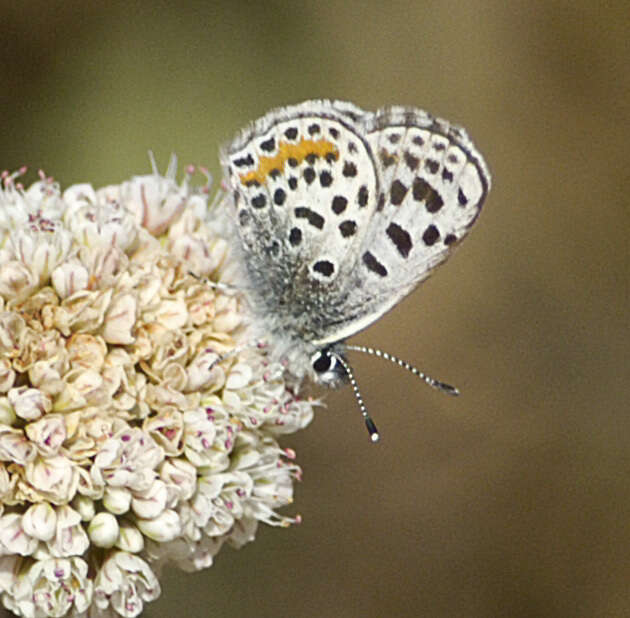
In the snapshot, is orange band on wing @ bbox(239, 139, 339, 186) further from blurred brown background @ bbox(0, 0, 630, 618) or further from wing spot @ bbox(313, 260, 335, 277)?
blurred brown background @ bbox(0, 0, 630, 618)

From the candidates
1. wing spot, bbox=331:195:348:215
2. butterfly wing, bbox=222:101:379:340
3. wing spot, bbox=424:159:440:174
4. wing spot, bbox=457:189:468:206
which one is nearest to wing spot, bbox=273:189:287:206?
butterfly wing, bbox=222:101:379:340

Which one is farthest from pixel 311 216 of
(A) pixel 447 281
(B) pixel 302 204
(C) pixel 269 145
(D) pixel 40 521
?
(A) pixel 447 281

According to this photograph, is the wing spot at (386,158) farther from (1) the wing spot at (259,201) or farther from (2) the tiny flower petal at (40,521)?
(2) the tiny flower petal at (40,521)

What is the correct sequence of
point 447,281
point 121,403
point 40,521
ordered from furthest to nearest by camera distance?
point 447,281, point 121,403, point 40,521

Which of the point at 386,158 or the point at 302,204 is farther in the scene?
the point at 302,204

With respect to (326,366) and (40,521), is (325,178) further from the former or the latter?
(40,521)

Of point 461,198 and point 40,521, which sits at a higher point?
point 461,198

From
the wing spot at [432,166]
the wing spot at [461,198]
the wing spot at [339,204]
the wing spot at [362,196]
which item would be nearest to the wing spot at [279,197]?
the wing spot at [339,204]

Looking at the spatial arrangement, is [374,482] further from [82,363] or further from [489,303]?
[82,363]
